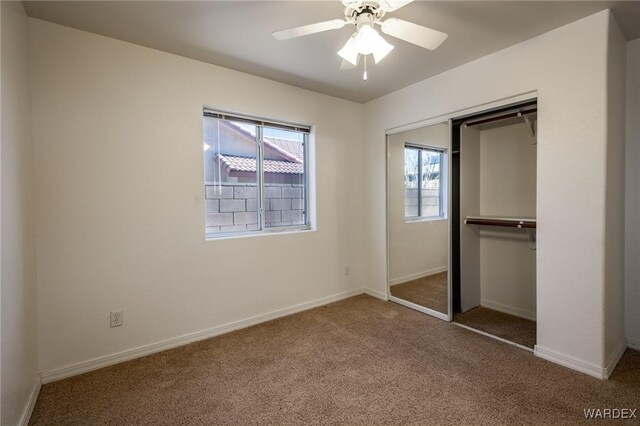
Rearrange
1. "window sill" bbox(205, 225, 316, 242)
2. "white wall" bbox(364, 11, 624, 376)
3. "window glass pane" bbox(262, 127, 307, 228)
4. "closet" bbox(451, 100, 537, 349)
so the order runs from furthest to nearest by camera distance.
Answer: "window glass pane" bbox(262, 127, 307, 228)
"closet" bbox(451, 100, 537, 349)
"window sill" bbox(205, 225, 316, 242)
"white wall" bbox(364, 11, 624, 376)

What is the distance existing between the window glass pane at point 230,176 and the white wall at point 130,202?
170mm

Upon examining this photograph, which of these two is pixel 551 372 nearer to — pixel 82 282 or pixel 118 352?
→ pixel 118 352

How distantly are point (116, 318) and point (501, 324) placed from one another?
3298 millimetres

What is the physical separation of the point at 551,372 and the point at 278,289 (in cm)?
230

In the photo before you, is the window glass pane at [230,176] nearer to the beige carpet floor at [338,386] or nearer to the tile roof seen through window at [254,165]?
the tile roof seen through window at [254,165]

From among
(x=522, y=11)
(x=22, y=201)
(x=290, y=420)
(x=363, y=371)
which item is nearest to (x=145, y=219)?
(x=22, y=201)

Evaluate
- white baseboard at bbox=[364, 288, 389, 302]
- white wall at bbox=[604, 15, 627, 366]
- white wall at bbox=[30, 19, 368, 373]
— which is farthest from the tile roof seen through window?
white wall at bbox=[604, 15, 627, 366]

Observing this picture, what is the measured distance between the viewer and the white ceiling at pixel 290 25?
1924mm

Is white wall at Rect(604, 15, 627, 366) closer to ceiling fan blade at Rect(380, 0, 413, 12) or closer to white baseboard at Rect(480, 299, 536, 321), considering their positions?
white baseboard at Rect(480, 299, 536, 321)

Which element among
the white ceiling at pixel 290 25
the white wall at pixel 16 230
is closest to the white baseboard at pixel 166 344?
the white wall at pixel 16 230

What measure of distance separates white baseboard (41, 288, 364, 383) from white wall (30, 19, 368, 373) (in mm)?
43

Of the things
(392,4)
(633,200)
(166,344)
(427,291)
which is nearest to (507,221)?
(633,200)

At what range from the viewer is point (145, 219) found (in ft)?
7.98

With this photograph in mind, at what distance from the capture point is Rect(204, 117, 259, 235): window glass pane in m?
2.87
